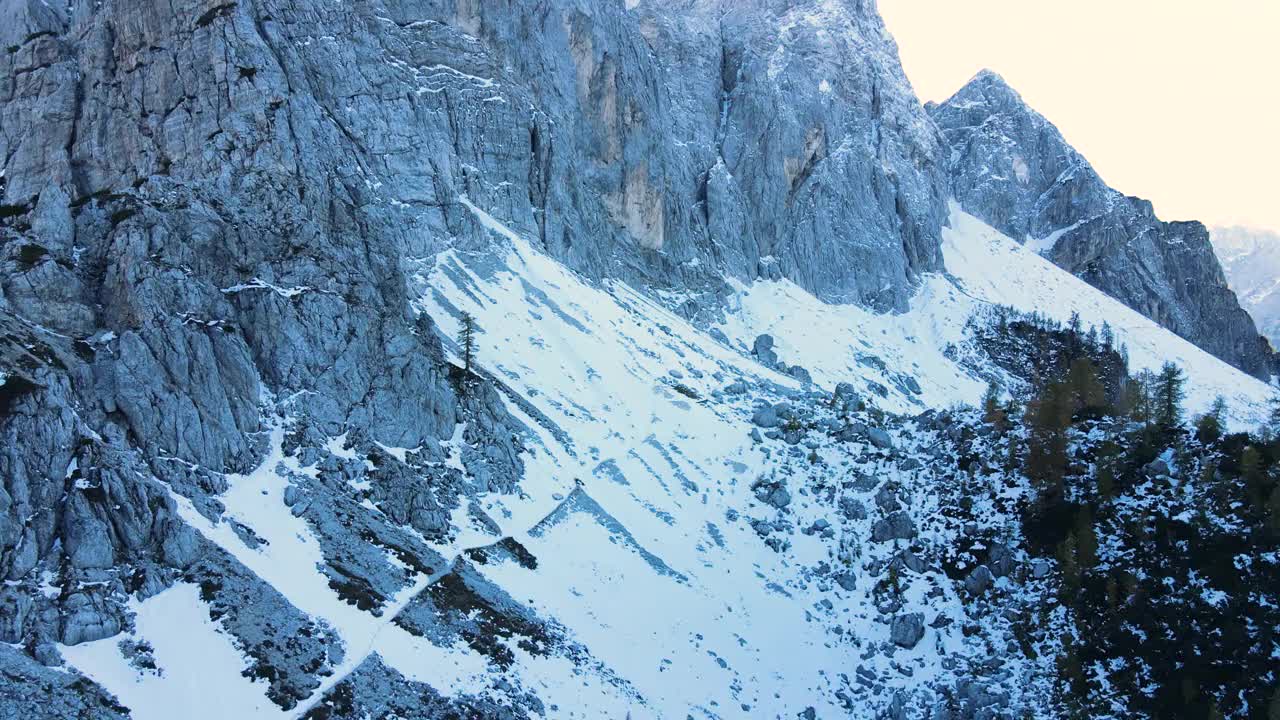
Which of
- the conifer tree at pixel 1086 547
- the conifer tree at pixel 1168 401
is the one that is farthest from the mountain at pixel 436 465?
the conifer tree at pixel 1168 401

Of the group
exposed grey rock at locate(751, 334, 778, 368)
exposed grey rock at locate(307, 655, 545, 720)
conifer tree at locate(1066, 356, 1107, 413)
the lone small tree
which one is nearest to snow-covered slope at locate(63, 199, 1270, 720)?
exposed grey rock at locate(307, 655, 545, 720)

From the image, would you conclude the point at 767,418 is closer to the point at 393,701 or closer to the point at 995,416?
the point at 995,416

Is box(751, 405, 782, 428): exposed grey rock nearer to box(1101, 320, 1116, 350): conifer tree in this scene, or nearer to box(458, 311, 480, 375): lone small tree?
box(458, 311, 480, 375): lone small tree

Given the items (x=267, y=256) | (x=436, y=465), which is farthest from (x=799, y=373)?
(x=267, y=256)

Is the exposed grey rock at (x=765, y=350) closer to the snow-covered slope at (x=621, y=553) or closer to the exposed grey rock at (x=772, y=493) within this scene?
the snow-covered slope at (x=621, y=553)

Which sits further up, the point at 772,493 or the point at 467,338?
the point at 467,338
